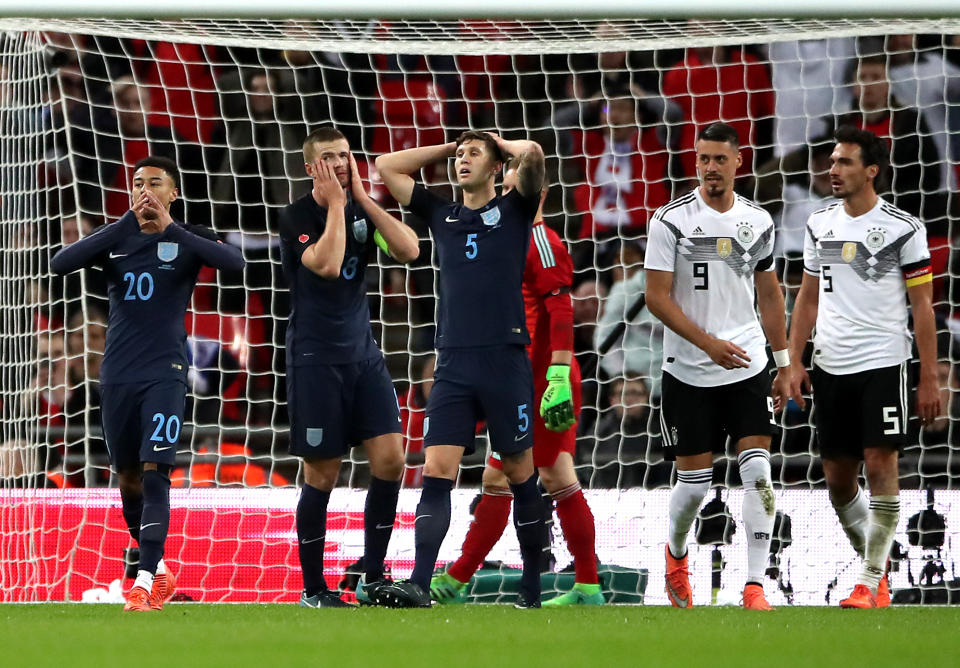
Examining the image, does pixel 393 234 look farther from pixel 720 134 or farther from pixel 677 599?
pixel 677 599

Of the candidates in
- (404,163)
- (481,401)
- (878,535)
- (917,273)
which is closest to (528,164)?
(404,163)

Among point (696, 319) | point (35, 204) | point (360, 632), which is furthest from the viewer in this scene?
point (35, 204)

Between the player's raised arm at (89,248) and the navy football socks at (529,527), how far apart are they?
1.95 m

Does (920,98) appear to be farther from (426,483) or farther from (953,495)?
(426,483)

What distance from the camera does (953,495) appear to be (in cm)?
734

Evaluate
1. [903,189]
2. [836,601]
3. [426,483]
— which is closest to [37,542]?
[426,483]

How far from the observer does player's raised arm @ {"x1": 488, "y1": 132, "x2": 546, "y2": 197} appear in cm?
585

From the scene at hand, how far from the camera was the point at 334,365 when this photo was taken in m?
6.12

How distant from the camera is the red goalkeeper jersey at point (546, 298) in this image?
6.45m

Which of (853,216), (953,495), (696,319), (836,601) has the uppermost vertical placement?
(853,216)

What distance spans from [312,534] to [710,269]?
2.04 metres

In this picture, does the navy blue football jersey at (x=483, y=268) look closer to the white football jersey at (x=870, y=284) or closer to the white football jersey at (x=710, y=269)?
the white football jersey at (x=710, y=269)

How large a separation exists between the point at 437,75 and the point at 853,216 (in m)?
5.03

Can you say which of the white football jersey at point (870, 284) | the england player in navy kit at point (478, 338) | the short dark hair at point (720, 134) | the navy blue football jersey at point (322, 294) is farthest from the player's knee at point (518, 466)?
the short dark hair at point (720, 134)
